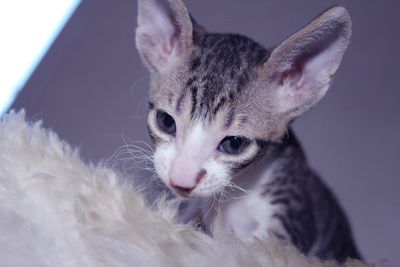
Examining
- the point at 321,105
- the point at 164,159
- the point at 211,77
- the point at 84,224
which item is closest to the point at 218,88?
the point at 211,77

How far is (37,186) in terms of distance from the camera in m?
0.86

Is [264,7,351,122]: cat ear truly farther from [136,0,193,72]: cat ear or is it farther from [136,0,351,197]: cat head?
[136,0,193,72]: cat ear

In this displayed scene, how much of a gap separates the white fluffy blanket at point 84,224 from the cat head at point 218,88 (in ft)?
0.54

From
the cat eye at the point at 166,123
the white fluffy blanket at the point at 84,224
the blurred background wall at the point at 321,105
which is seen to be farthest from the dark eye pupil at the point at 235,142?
the blurred background wall at the point at 321,105

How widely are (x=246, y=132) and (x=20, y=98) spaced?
2.85 ft

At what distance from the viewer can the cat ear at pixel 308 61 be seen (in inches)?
42.8

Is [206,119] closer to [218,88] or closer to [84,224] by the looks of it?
[218,88]

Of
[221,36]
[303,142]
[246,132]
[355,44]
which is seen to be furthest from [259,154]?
[355,44]

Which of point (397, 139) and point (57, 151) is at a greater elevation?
point (397, 139)

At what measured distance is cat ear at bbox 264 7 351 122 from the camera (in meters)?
1.09

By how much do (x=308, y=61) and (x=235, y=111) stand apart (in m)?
0.19

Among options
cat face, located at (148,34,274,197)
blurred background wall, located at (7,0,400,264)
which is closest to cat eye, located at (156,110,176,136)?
cat face, located at (148,34,274,197)

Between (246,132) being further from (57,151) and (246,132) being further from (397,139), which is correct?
(397,139)

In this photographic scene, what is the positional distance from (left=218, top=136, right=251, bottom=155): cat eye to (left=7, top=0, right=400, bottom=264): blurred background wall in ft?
2.20
